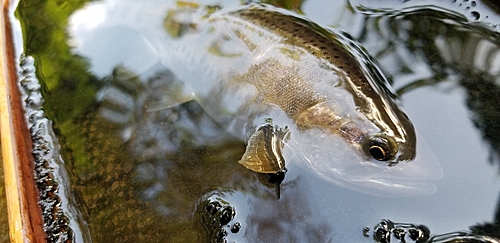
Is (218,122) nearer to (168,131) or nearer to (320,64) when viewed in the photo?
(168,131)

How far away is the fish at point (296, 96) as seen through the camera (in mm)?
1645

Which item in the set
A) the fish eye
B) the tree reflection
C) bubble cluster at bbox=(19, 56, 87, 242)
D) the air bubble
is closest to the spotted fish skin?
the fish eye

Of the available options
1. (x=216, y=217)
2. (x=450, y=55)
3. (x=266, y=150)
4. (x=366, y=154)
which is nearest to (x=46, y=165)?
(x=216, y=217)

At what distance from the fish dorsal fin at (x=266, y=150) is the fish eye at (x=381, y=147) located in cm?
37

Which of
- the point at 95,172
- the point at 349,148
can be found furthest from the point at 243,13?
the point at 95,172

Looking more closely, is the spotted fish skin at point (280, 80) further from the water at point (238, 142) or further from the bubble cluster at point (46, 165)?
the bubble cluster at point (46, 165)

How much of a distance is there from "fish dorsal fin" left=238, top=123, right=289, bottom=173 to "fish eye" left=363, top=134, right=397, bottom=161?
0.37m

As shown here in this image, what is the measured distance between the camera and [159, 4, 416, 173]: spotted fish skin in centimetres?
167

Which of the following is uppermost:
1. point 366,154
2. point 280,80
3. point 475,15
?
point 475,15

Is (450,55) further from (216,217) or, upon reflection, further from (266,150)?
(216,217)

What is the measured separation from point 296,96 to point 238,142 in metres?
0.37

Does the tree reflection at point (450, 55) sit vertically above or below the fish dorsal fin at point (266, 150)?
above

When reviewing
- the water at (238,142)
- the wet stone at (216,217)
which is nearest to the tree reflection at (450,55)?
the water at (238,142)

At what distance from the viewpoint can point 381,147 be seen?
1.61 meters
